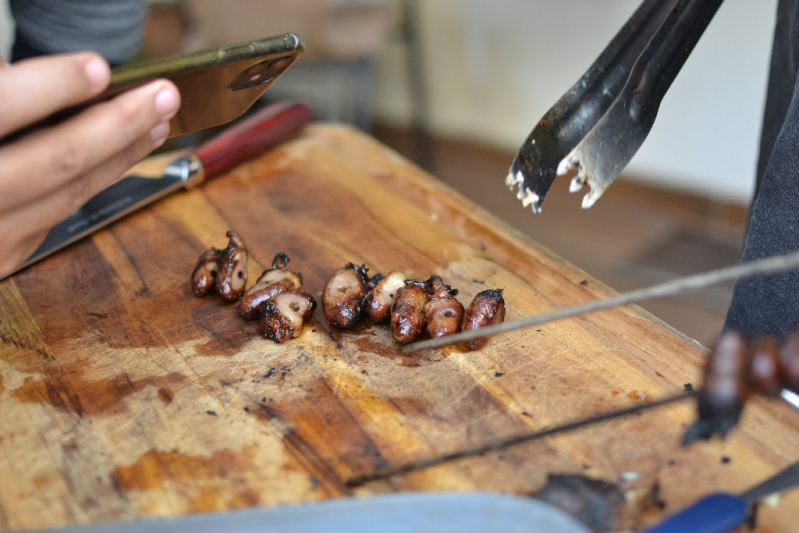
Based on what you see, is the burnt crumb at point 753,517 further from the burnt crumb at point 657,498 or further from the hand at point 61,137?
the hand at point 61,137

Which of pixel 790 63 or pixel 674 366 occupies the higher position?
pixel 790 63

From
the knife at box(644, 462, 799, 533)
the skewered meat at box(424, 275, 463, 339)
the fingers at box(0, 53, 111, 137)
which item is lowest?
the skewered meat at box(424, 275, 463, 339)

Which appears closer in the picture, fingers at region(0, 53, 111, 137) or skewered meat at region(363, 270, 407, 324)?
fingers at region(0, 53, 111, 137)

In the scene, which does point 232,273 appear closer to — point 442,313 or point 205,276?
point 205,276

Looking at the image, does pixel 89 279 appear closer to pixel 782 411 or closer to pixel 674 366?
pixel 674 366

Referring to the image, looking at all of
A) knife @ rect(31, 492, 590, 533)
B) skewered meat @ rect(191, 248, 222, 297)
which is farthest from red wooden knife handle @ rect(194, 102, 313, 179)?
knife @ rect(31, 492, 590, 533)

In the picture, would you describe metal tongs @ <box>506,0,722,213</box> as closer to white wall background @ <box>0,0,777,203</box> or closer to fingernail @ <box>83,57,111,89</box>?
fingernail @ <box>83,57,111,89</box>

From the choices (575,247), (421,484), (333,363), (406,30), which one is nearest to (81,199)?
(333,363)
